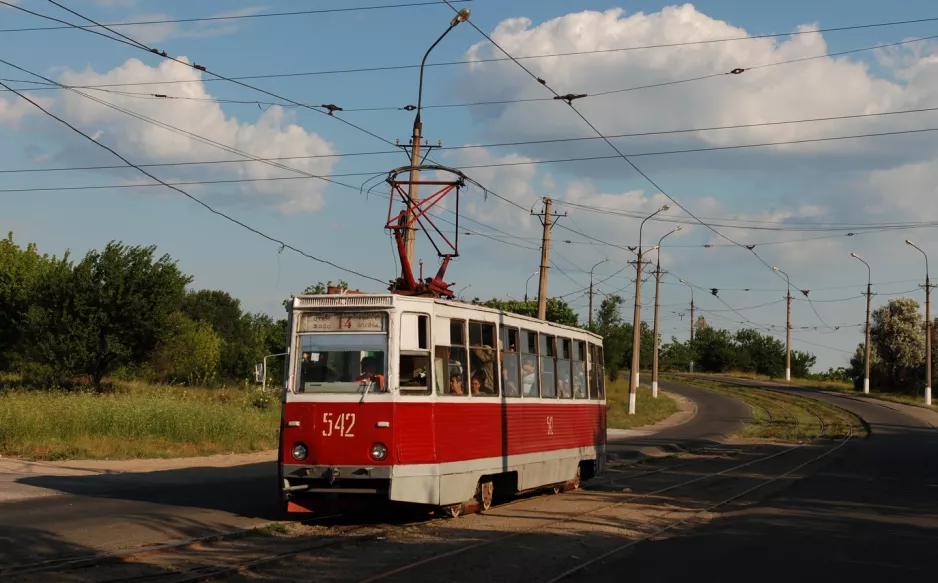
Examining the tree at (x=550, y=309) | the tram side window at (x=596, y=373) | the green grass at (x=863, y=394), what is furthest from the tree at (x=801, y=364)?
the tram side window at (x=596, y=373)

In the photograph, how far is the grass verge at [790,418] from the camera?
42188 mm

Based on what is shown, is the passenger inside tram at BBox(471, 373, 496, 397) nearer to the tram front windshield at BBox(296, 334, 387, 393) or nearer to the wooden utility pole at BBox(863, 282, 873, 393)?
the tram front windshield at BBox(296, 334, 387, 393)

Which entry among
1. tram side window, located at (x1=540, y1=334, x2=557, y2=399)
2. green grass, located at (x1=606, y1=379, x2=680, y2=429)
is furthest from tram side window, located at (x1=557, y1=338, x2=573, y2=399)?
green grass, located at (x1=606, y1=379, x2=680, y2=429)

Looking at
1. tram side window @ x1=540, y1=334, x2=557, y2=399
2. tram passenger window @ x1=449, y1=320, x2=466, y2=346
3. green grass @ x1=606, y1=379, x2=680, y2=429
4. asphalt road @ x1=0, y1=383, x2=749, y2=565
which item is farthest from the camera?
green grass @ x1=606, y1=379, x2=680, y2=429

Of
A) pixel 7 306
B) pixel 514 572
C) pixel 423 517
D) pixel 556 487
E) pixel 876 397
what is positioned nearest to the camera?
pixel 514 572

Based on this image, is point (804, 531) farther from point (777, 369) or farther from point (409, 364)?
point (777, 369)

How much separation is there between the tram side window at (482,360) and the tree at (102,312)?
3011 cm

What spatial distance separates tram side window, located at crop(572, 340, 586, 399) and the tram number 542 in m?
6.72

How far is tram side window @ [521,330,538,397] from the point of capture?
15.6m

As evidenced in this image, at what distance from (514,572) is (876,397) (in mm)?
64282

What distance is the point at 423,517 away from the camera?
545 inches

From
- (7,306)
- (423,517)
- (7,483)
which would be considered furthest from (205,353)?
(423,517)

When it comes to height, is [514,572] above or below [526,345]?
below

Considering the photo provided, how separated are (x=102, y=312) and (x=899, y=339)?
63023 mm
